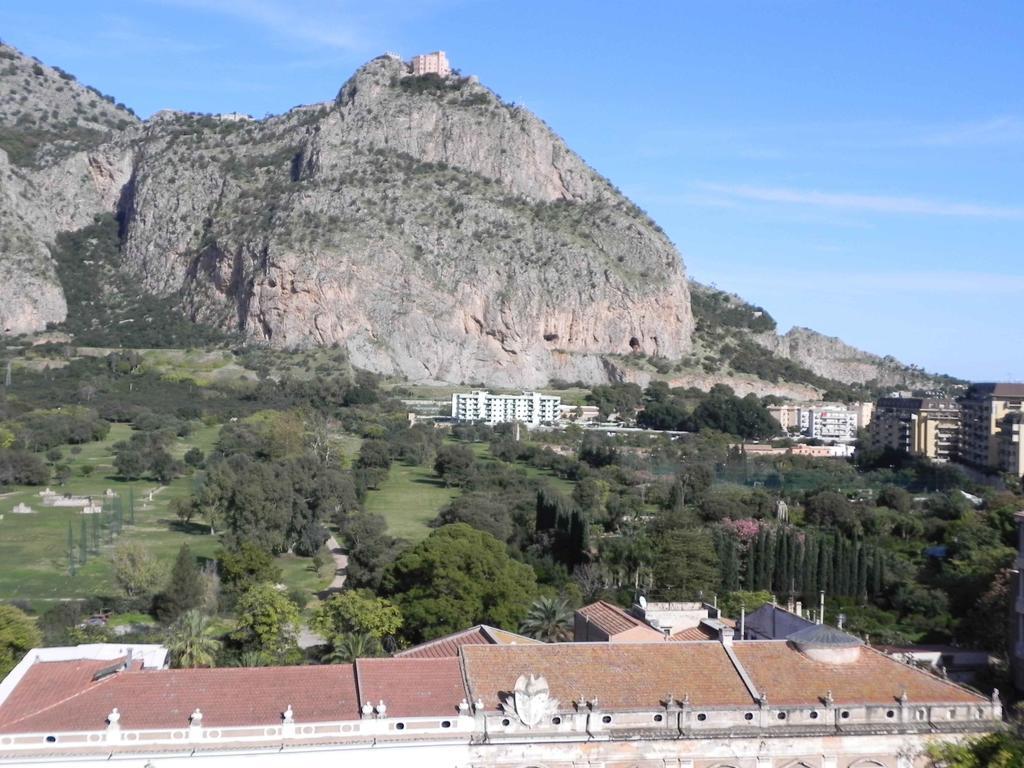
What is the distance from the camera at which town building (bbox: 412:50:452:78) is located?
158 meters

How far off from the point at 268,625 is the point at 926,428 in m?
74.4

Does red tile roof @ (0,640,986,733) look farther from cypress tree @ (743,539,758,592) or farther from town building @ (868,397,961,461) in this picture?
town building @ (868,397,961,461)

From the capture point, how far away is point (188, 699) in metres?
19.4

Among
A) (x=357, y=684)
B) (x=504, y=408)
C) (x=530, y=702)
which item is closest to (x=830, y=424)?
(x=504, y=408)

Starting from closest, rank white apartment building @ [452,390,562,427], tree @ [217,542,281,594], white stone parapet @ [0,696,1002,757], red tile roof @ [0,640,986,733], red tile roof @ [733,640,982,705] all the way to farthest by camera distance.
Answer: white stone parapet @ [0,696,1002,757] < red tile roof @ [0,640,986,733] < red tile roof @ [733,640,982,705] < tree @ [217,542,281,594] < white apartment building @ [452,390,562,427]

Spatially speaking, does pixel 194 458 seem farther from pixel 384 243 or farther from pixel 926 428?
pixel 384 243

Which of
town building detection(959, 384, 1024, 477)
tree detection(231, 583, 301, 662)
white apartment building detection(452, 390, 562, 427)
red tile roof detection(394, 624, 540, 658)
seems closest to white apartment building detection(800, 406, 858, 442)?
town building detection(959, 384, 1024, 477)

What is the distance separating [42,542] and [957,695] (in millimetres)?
42552

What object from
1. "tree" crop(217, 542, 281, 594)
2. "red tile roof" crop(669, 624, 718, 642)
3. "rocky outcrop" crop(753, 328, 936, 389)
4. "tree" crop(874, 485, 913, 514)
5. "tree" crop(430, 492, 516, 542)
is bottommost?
"tree" crop(217, 542, 281, 594)

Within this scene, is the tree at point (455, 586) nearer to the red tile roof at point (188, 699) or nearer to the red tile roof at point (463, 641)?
the red tile roof at point (463, 641)

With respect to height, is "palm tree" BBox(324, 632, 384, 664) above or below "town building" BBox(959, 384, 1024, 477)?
below

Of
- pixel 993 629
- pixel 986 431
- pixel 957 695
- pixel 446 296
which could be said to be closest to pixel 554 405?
pixel 446 296

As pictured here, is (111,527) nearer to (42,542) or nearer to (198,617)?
(42,542)

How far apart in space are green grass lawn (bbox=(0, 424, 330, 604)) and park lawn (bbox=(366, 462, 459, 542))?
7.34 meters
